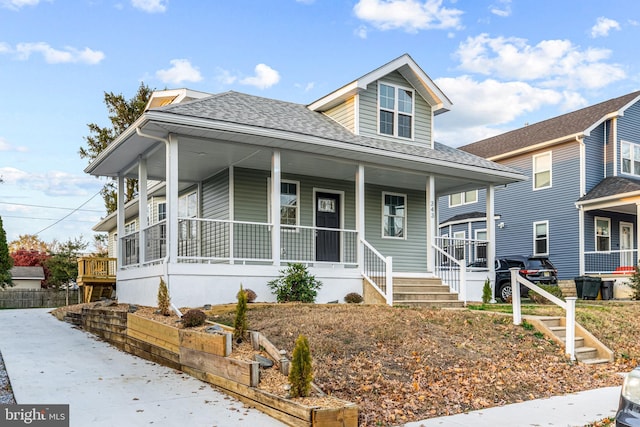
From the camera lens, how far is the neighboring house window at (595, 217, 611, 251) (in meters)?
21.6

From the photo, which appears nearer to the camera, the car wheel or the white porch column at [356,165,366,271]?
the white porch column at [356,165,366,271]

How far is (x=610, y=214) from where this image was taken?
21969mm

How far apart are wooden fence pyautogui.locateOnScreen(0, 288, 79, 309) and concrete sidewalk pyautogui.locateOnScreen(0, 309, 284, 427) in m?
18.7

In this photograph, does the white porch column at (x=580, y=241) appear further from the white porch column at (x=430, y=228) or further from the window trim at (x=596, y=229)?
the white porch column at (x=430, y=228)

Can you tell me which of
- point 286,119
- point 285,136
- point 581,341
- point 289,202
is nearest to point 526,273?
point 289,202

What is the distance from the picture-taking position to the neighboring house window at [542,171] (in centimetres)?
2259

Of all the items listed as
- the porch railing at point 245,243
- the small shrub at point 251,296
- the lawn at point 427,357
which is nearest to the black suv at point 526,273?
the porch railing at point 245,243

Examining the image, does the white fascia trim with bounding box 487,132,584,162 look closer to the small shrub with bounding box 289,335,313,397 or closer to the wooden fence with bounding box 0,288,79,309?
the small shrub with bounding box 289,335,313,397

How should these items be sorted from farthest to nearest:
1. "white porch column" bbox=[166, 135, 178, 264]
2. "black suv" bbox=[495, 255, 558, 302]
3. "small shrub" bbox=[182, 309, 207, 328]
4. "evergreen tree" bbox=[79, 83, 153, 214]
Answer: "evergreen tree" bbox=[79, 83, 153, 214] < "black suv" bbox=[495, 255, 558, 302] < "white porch column" bbox=[166, 135, 178, 264] < "small shrub" bbox=[182, 309, 207, 328]

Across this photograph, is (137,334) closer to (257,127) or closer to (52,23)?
(257,127)

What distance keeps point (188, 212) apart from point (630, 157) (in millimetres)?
17551

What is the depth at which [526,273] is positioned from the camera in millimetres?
17547

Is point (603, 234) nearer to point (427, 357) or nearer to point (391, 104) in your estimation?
point (391, 104)

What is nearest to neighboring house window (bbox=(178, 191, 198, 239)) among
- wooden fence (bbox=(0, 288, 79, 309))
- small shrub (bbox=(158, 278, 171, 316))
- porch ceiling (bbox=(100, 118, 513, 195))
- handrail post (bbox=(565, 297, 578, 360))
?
porch ceiling (bbox=(100, 118, 513, 195))
